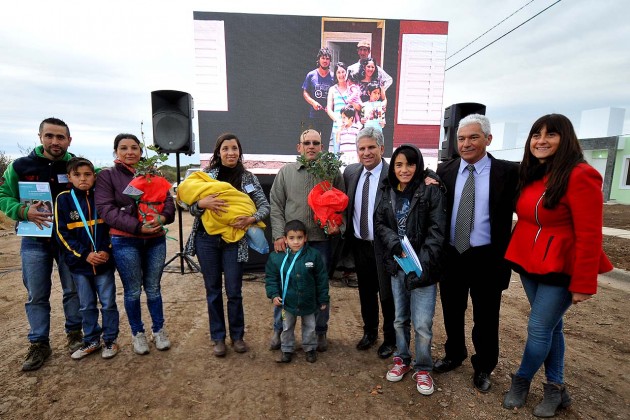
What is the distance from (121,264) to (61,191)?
73 centimetres

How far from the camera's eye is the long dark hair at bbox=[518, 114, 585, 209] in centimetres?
166

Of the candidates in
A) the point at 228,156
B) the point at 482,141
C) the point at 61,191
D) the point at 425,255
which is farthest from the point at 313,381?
the point at 61,191

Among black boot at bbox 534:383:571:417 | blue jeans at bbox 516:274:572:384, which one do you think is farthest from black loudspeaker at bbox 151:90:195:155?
black boot at bbox 534:383:571:417

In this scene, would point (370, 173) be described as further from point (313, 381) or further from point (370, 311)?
point (313, 381)

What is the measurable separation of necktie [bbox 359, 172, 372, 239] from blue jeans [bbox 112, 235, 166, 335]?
5.35 feet

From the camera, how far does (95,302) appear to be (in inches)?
96.7

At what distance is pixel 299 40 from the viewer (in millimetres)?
5801

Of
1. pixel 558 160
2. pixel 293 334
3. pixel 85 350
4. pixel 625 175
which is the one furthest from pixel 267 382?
pixel 625 175

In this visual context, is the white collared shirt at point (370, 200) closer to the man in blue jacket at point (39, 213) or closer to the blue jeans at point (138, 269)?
the blue jeans at point (138, 269)

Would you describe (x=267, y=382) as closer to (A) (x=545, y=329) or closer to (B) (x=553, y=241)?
(A) (x=545, y=329)

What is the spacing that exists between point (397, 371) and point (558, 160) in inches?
66.4

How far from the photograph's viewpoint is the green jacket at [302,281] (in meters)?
2.37

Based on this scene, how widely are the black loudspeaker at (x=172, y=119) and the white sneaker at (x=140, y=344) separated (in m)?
2.72

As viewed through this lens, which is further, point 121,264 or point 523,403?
point 121,264
